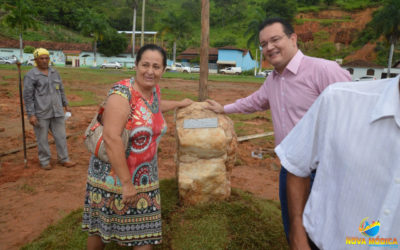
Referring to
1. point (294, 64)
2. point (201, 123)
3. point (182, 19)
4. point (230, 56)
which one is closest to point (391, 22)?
point (230, 56)

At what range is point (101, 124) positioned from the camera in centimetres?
210

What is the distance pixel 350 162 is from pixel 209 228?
2197mm

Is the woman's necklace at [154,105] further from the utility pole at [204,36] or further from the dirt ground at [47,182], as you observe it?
the dirt ground at [47,182]

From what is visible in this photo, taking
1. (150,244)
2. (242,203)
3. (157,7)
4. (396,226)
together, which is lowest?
(242,203)

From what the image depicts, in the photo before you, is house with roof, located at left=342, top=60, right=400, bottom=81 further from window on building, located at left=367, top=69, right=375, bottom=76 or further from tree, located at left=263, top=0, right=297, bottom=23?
tree, located at left=263, top=0, right=297, bottom=23

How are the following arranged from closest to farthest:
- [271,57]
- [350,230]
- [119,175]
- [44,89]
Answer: [350,230] → [119,175] → [271,57] → [44,89]

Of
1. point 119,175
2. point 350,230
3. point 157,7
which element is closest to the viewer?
point 350,230

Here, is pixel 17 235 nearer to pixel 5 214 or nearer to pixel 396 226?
pixel 5 214

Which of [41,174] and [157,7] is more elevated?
[157,7]

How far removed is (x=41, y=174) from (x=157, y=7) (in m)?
89.2

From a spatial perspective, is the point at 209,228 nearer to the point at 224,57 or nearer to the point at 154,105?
the point at 154,105

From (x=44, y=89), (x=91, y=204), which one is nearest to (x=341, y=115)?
(x=91, y=204)

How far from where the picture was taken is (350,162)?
43.4 inches

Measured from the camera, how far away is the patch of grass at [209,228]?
291cm
